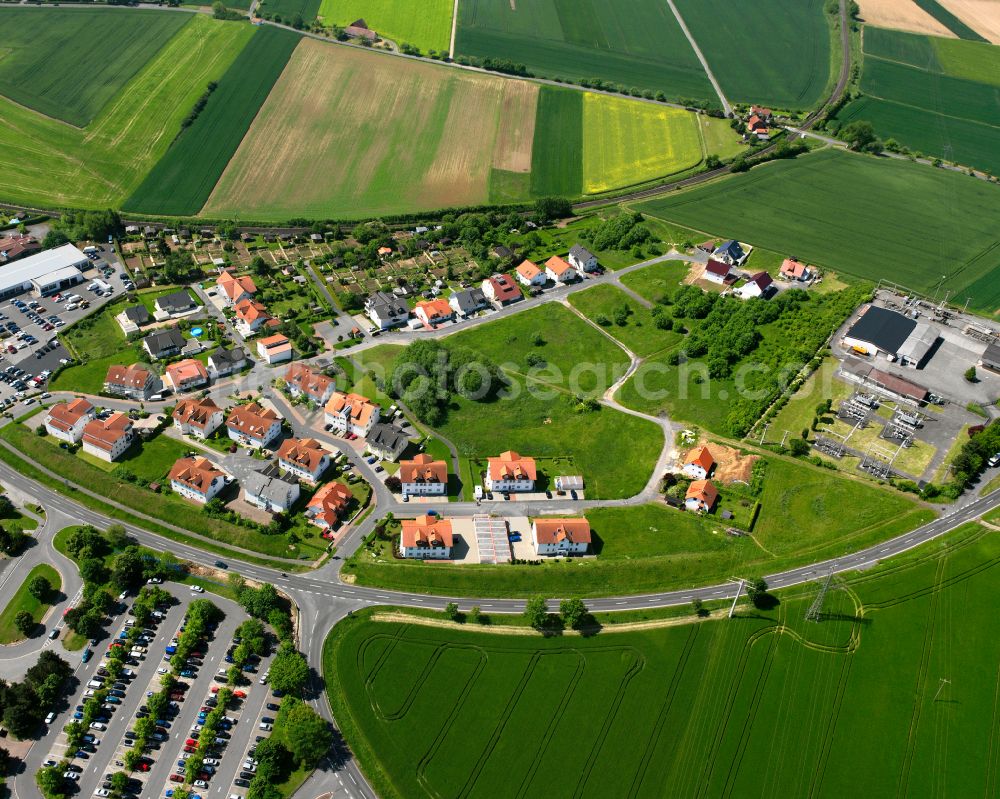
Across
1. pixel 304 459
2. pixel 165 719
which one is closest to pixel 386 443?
pixel 304 459

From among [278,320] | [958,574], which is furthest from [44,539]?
[958,574]

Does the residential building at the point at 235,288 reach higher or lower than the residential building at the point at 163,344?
higher

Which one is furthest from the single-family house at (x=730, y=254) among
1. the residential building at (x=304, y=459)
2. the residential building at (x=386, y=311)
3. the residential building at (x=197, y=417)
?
the residential building at (x=197, y=417)

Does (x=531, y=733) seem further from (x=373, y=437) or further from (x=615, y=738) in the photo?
(x=373, y=437)

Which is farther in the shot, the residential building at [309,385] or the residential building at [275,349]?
the residential building at [275,349]

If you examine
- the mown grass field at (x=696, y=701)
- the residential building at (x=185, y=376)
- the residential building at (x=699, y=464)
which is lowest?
the mown grass field at (x=696, y=701)

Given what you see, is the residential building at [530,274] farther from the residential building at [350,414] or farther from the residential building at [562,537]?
the residential building at [562,537]
